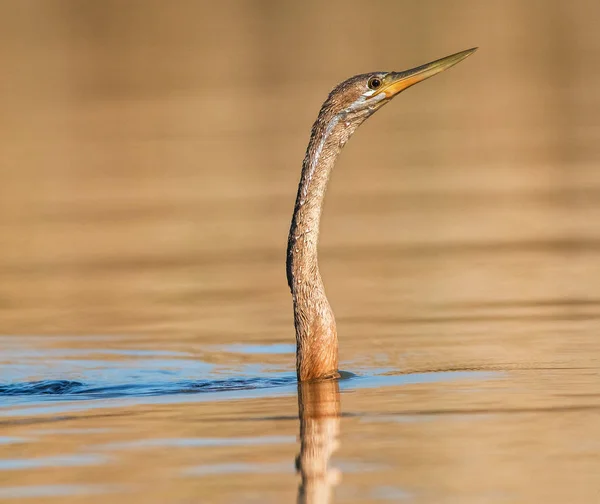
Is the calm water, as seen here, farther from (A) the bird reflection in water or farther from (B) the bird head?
Result: (B) the bird head

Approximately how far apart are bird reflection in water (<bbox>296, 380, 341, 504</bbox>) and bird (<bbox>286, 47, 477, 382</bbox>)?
16 cm

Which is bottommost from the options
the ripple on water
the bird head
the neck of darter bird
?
the ripple on water

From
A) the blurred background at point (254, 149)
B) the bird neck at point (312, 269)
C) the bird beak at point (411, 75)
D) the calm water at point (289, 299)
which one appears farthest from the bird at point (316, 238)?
the blurred background at point (254, 149)

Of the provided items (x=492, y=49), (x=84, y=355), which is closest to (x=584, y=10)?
(x=492, y=49)

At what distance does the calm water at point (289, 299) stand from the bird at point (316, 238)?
0.92 ft

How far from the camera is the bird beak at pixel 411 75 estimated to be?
30.3 feet

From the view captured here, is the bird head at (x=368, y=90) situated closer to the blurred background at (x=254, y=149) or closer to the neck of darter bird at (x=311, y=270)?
the neck of darter bird at (x=311, y=270)

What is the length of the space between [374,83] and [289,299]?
115 inches

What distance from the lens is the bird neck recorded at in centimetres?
912

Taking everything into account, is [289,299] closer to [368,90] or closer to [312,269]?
[312,269]

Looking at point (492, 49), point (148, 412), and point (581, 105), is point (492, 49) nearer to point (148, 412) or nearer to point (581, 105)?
point (581, 105)

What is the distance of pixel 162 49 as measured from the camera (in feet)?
138

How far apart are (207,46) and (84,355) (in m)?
31.4

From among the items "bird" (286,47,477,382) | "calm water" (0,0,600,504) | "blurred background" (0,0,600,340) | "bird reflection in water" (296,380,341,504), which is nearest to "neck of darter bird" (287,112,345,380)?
"bird" (286,47,477,382)
